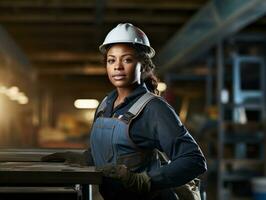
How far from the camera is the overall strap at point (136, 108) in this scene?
1707 mm

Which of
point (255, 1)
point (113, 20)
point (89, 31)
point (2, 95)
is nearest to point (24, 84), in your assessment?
point (2, 95)

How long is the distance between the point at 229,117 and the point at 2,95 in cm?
320

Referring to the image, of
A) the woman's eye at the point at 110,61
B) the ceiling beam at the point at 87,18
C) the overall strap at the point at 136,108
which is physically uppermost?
the ceiling beam at the point at 87,18

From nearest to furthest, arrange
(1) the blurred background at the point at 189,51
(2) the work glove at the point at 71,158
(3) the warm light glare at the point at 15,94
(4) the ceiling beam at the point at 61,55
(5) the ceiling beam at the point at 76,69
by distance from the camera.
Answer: (2) the work glove at the point at 71,158 → (1) the blurred background at the point at 189,51 → (3) the warm light glare at the point at 15,94 → (4) the ceiling beam at the point at 61,55 → (5) the ceiling beam at the point at 76,69

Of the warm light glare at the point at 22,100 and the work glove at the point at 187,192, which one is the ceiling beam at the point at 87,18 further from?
the work glove at the point at 187,192

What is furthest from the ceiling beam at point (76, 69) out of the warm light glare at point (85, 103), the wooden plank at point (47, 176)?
the wooden plank at point (47, 176)

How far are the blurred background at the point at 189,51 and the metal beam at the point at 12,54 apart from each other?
0.04ft

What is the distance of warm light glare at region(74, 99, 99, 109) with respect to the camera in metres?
15.4

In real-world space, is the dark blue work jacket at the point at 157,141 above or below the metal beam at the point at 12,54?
below

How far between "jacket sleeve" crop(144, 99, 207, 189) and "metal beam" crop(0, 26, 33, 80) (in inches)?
175

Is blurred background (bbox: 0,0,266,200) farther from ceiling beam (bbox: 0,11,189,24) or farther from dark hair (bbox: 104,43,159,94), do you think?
dark hair (bbox: 104,43,159,94)

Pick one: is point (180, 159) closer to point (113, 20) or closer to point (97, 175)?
point (97, 175)

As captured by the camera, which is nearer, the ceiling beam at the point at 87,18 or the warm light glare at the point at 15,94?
the ceiling beam at the point at 87,18

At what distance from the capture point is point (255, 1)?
11.6 feet
